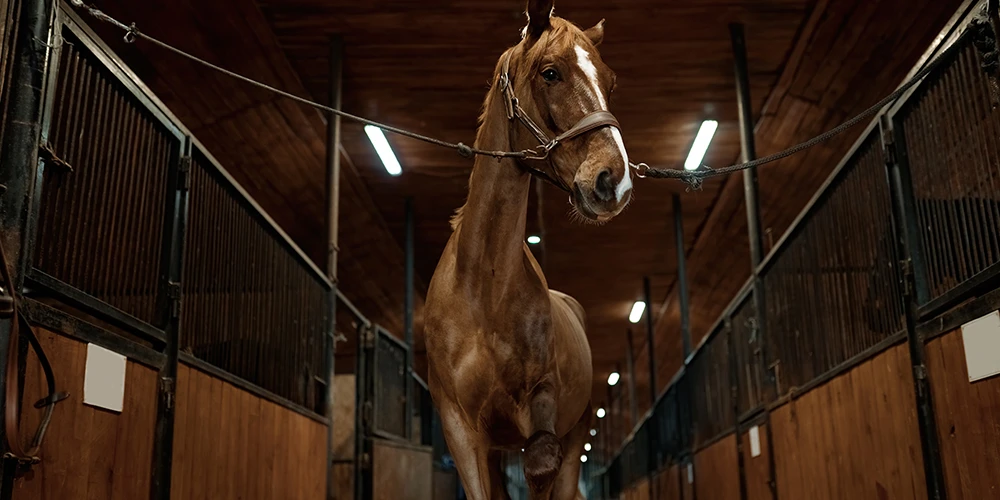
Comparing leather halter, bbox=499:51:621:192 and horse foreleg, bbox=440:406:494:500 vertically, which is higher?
leather halter, bbox=499:51:621:192

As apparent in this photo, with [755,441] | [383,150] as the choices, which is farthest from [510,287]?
[383,150]

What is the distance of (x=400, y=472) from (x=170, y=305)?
4.20 metres

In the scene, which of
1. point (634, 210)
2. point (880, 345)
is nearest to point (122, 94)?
point (880, 345)

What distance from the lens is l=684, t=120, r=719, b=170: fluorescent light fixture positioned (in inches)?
334

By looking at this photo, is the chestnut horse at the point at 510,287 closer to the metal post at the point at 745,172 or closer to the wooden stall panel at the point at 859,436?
the wooden stall panel at the point at 859,436

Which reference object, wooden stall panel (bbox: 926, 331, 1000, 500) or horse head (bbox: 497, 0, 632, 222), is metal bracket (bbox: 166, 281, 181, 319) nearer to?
horse head (bbox: 497, 0, 632, 222)

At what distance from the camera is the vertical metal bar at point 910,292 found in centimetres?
284

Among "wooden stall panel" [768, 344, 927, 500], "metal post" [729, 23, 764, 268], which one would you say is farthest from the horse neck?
"metal post" [729, 23, 764, 268]

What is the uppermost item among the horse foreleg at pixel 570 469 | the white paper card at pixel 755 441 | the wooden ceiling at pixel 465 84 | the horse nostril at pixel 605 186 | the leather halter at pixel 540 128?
the wooden ceiling at pixel 465 84

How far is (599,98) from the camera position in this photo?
250cm

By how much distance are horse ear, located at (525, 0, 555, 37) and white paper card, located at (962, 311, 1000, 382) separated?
1.54 meters

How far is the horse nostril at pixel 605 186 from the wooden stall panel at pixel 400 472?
4.47 metres

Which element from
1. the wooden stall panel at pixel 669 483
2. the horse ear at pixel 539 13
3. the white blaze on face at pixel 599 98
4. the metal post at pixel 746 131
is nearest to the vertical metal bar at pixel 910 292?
the white blaze on face at pixel 599 98

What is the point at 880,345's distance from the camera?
133 inches
